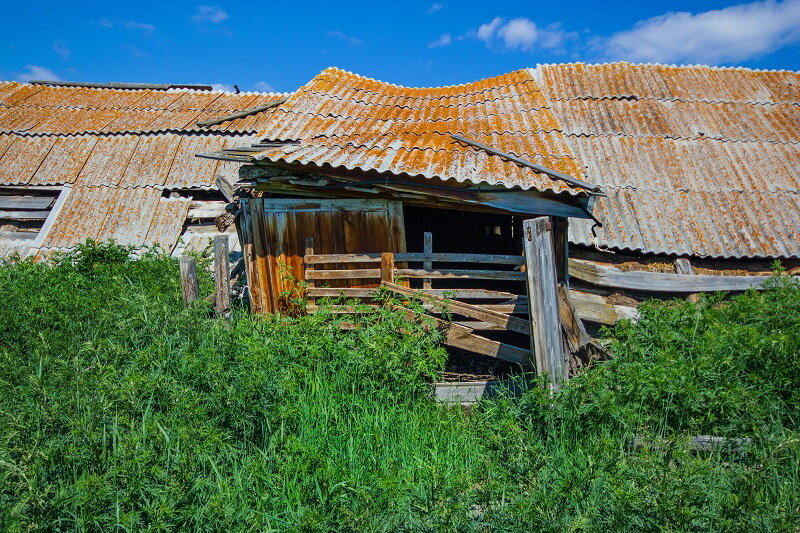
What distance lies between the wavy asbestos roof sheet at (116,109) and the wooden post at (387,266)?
325 inches

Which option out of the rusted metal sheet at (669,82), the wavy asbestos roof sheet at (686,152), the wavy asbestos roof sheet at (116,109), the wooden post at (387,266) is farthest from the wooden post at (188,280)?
the rusted metal sheet at (669,82)

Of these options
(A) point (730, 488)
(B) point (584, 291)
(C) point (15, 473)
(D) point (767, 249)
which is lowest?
(A) point (730, 488)

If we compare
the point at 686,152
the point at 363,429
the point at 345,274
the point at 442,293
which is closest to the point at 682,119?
the point at 686,152

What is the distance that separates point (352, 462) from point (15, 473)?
2.08 metres

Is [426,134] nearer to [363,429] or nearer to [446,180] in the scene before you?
[446,180]

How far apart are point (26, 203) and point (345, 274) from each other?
9.67m

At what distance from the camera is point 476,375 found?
20.9 feet

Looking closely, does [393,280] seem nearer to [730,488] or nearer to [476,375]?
[476,375]

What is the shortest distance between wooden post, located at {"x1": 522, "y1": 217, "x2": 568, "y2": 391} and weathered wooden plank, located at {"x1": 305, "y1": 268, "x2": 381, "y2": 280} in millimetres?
2106

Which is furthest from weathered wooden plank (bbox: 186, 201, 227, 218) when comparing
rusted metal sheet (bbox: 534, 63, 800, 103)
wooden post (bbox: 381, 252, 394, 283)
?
rusted metal sheet (bbox: 534, 63, 800, 103)

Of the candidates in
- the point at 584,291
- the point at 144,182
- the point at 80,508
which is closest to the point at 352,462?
the point at 80,508

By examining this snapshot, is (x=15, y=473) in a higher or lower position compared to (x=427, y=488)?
higher

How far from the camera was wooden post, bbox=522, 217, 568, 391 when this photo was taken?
5.16m

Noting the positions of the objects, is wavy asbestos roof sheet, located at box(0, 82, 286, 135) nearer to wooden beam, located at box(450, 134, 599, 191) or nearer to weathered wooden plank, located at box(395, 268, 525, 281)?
wooden beam, located at box(450, 134, 599, 191)
